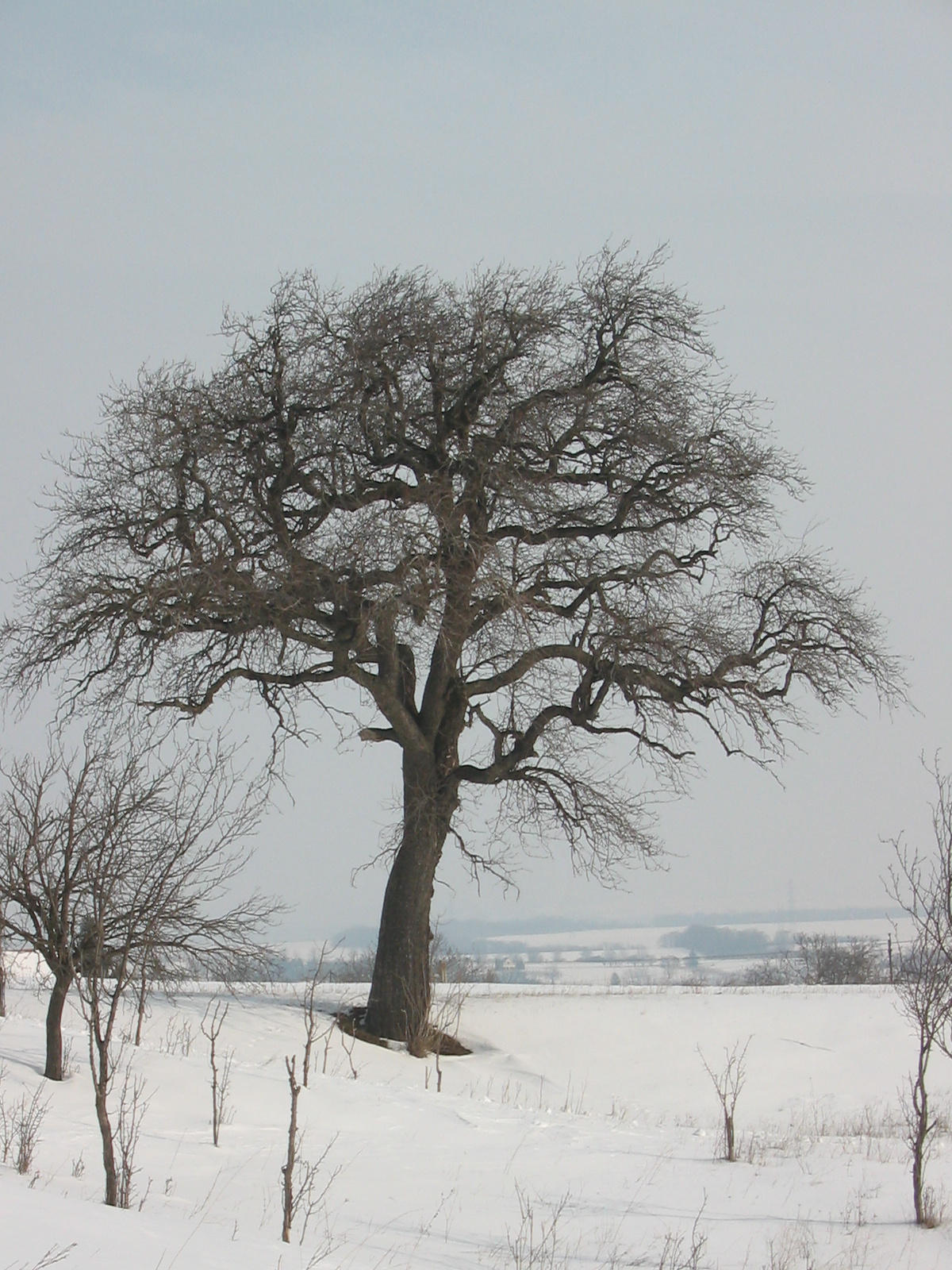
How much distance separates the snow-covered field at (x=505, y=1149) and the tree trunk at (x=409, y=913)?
897mm

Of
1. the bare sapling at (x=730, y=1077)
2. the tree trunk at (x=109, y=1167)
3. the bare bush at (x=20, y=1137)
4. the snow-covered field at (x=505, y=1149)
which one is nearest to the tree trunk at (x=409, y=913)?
the snow-covered field at (x=505, y=1149)

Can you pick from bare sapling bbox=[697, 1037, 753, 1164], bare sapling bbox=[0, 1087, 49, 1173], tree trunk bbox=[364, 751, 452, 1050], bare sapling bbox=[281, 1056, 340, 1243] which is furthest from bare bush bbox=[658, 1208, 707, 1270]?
tree trunk bbox=[364, 751, 452, 1050]

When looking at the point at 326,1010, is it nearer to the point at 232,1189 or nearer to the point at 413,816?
the point at 413,816

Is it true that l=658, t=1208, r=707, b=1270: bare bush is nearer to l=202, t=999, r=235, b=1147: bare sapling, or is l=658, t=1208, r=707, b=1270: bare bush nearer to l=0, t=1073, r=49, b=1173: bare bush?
l=202, t=999, r=235, b=1147: bare sapling

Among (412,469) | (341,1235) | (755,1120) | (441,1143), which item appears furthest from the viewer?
(412,469)

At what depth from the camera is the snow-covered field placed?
710cm

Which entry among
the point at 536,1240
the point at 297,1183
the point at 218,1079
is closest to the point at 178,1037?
the point at 218,1079

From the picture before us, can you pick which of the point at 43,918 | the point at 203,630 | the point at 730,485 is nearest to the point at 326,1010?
the point at 203,630

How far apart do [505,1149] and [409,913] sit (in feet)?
22.9

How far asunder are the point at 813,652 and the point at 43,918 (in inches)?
477

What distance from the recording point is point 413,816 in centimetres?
1733

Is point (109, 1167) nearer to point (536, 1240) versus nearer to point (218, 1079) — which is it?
point (536, 1240)

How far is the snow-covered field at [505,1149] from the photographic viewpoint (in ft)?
23.3

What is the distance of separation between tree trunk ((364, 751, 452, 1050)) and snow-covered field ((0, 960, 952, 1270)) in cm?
90
